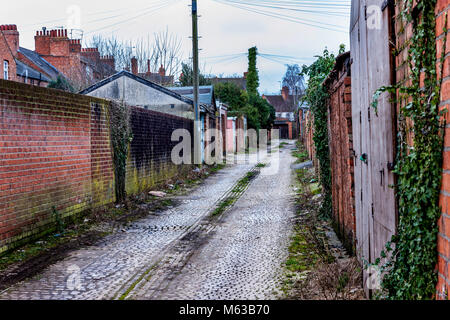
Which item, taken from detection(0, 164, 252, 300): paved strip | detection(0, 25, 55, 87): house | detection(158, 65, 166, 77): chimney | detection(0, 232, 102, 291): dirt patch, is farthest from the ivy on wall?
detection(158, 65, 166, 77): chimney

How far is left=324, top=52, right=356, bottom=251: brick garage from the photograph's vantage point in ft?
19.0

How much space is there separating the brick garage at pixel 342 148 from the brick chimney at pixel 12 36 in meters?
29.4

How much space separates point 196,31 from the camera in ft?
63.1

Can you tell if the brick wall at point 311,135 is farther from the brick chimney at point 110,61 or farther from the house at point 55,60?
the brick chimney at point 110,61

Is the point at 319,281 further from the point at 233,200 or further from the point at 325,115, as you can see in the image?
the point at 233,200

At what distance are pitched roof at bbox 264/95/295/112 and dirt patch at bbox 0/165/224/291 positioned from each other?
76641 millimetres

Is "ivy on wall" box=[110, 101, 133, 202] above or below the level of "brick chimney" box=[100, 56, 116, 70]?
below

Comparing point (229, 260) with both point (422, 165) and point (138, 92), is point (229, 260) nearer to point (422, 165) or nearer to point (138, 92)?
point (422, 165)

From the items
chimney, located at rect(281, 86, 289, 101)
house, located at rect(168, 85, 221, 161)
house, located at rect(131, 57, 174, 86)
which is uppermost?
chimney, located at rect(281, 86, 289, 101)

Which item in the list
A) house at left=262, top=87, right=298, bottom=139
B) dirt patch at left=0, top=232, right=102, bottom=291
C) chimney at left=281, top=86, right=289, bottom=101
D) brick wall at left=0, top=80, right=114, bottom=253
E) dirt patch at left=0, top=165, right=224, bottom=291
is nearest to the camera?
dirt patch at left=0, top=232, right=102, bottom=291

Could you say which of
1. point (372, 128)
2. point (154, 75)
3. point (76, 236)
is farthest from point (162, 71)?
point (372, 128)

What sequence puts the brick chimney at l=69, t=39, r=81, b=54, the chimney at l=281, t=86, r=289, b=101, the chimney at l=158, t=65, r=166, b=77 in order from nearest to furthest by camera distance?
the chimney at l=158, t=65, r=166, b=77 < the brick chimney at l=69, t=39, r=81, b=54 < the chimney at l=281, t=86, r=289, b=101

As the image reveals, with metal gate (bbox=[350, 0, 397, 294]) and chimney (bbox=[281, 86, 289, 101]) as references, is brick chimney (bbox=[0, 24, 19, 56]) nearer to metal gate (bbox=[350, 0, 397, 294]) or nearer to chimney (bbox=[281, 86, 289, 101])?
metal gate (bbox=[350, 0, 397, 294])
